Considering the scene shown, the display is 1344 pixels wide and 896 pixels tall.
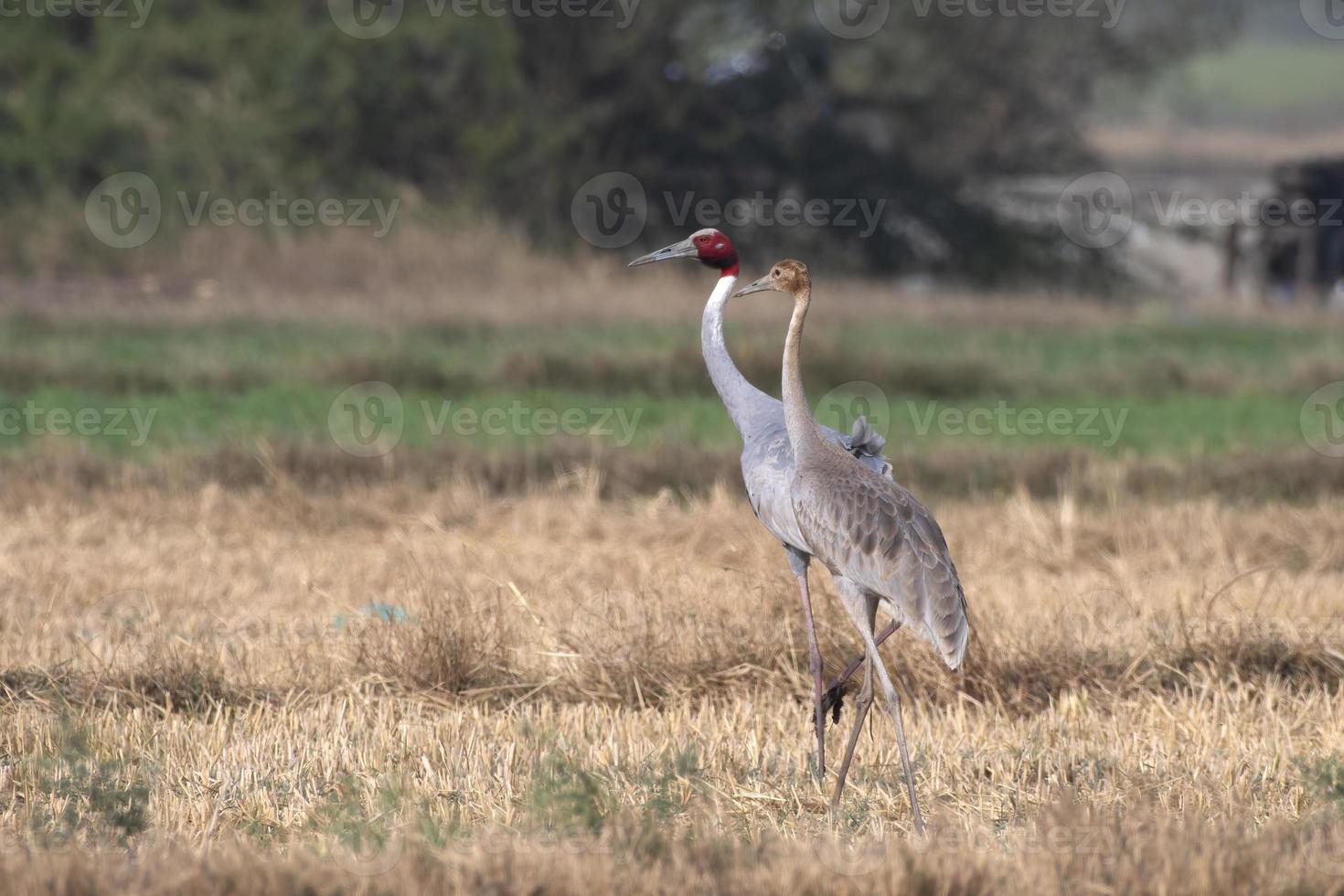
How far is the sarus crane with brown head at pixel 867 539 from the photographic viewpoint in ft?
17.4

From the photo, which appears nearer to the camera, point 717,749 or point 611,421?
point 717,749

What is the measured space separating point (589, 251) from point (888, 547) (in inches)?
815

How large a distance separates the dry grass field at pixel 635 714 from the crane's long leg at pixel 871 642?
18 centimetres

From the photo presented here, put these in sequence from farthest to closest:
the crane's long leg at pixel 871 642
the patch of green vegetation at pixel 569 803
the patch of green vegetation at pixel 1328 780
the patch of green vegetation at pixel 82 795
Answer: the crane's long leg at pixel 871 642 → the patch of green vegetation at pixel 1328 780 → the patch of green vegetation at pixel 82 795 → the patch of green vegetation at pixel 569 803

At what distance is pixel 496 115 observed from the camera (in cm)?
2689

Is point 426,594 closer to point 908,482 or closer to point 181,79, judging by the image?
point 908,482

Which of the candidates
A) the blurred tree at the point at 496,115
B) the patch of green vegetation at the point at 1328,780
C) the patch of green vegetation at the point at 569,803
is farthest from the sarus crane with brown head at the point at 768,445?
the blurred tree at the point at 496,115

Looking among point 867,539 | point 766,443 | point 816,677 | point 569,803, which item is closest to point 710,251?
point 766,443

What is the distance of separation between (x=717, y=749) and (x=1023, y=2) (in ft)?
96.0

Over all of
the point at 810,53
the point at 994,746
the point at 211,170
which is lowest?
the point at 994,746

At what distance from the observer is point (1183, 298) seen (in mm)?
30359

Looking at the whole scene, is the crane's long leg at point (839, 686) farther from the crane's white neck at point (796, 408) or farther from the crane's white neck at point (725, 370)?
the crane's white neck at point (725, 370)

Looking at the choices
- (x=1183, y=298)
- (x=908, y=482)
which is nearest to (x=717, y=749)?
(x=908, y=482)

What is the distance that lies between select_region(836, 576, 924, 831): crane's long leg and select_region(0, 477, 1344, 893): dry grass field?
0.18 m
